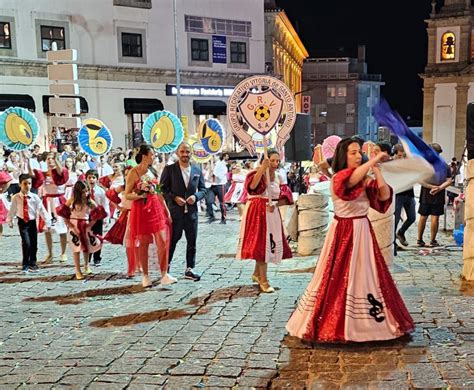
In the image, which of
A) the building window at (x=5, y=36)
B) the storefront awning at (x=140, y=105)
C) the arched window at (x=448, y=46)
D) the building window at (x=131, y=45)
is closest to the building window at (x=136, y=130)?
the storefront awning at (x=140, y=105)

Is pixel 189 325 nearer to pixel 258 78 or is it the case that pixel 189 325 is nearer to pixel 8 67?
pixel 258 78

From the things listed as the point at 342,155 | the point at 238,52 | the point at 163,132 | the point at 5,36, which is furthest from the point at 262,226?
the point at 238,52

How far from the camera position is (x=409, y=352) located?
4.82 m

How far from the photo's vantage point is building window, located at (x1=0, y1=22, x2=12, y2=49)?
2702 cm

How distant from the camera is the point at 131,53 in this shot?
30.2 metres

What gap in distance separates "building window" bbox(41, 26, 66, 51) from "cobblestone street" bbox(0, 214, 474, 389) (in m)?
22.3

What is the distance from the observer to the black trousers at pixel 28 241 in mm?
8789

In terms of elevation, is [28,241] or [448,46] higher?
[448,46]

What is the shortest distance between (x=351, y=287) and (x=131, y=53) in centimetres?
2752

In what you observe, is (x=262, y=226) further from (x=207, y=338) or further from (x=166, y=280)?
(x=207, y=338)

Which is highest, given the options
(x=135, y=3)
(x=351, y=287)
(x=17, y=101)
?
(x=135, y=3)

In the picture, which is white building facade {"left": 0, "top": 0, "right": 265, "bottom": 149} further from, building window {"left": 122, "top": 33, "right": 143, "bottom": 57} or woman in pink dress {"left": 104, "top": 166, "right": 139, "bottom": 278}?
woman in pink dress {"left": 104, "top": 166, "right": 139, "bottom": 278}

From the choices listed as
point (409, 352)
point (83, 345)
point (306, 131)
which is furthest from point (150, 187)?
point (306, 131)

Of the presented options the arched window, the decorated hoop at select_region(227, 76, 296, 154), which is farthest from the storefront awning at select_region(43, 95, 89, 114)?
the arched window
